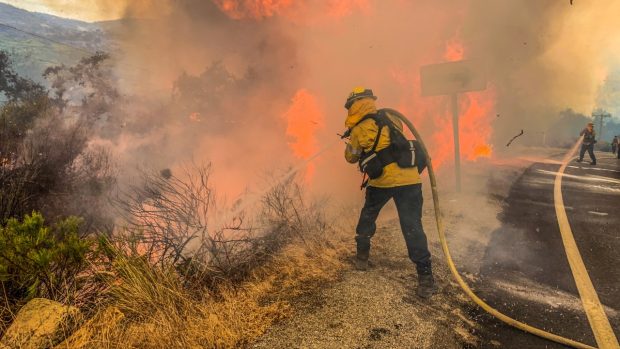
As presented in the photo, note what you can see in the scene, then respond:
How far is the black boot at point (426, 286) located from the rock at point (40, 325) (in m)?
2.97

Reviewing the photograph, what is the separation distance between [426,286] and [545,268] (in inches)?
69.1

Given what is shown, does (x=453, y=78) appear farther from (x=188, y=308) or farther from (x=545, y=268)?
(x=188, y=308)

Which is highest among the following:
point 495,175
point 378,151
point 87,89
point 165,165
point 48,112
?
point 87,89

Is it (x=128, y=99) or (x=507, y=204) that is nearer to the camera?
(x=507, y=204)

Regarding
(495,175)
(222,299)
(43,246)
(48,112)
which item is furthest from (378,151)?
(48,112)

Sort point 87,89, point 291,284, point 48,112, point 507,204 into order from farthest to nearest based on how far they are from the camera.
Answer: point 87,89, point 48,112, point 507,204, point 291,284

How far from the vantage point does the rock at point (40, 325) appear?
2.62 meters

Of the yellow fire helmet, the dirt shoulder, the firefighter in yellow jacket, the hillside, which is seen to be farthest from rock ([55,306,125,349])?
the hillside

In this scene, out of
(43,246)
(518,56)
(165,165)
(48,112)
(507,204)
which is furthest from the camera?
(518,56)

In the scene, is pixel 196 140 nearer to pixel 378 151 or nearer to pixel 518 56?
pixel 378 151

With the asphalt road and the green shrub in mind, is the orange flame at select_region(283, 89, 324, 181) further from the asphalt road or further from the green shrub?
the green shrub

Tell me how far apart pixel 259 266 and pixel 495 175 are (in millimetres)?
9413

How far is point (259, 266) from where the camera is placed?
13.5 feet

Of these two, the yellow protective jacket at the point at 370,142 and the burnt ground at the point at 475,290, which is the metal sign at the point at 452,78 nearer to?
the burnt ground at the point at 475,290
